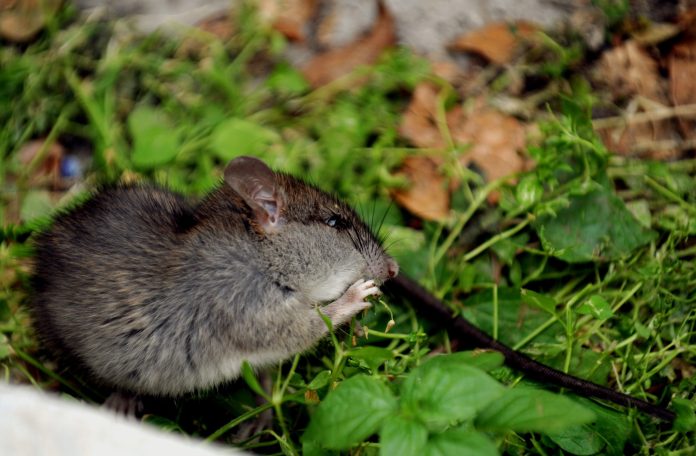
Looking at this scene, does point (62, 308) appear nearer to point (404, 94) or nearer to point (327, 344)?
point (327, 344)

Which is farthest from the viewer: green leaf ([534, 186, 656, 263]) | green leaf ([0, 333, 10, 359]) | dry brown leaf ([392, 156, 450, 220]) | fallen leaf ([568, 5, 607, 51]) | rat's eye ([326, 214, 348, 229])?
fallen leaf ([568, 5, 607, 51])

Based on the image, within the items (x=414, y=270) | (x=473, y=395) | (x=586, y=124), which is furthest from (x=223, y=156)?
(x=473, y=395)

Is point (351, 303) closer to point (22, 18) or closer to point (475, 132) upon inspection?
point (475, 132)

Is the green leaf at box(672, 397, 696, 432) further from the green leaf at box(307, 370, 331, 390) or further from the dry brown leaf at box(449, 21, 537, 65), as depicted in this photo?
the dry brown leaf at box(449, 21, 537, 65)

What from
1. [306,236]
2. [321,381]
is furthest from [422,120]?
[321,381]

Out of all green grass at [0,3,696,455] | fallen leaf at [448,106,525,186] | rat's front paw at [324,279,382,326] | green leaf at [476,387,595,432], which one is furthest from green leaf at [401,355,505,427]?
fallen leaf at [448,106,525,186]

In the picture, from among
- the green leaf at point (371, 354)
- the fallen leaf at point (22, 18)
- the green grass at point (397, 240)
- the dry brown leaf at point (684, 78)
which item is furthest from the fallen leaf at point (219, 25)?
the green leaf at point (371, 354)
